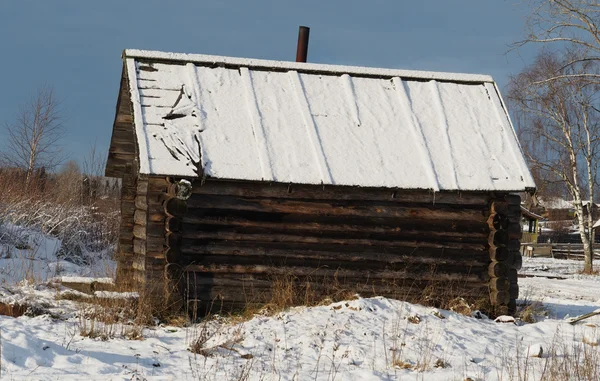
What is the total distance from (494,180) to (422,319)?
2.56 m

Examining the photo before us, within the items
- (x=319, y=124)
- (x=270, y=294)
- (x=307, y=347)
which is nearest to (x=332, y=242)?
(x=270, y=294)

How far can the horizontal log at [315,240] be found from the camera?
9.80m

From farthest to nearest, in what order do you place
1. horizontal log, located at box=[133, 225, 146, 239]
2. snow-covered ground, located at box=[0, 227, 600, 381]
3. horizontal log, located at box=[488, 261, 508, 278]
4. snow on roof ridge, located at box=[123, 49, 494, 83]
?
1. snow on roof ridge, located at box=[123, 49, 494, 83]
2. horizontal log, located at box=[488, 261, 508, 278]
3. horizontal log, located at box=[133, 225, 146, 239]
4. snow-covered ground, located at box=[0, 227, 600, 381]

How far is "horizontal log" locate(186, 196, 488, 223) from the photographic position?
386 inches

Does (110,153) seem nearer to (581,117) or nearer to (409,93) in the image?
(409,93)

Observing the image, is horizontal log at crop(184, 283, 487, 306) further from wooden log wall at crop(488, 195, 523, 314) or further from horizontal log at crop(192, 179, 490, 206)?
horizontal log at crop(192, 179, 490, 206)

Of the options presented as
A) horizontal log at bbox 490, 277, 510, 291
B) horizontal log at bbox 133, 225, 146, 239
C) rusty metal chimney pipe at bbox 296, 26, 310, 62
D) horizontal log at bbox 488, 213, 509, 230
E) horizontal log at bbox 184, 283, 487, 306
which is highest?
rusty metal chimney pipe at bbox 296, 26, 310, 62

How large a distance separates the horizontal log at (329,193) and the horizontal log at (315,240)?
0.53 metres

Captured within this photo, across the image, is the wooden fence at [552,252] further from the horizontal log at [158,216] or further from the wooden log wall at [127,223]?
the horizontal log at [158,216]

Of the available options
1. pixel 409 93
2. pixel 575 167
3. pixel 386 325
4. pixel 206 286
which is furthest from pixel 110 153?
pixel 575 167

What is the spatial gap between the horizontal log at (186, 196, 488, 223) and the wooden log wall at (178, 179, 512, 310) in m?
0.01

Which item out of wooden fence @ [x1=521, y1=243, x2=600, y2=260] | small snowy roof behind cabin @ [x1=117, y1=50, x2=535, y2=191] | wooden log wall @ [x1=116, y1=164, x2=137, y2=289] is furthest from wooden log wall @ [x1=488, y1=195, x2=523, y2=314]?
wooden fence @ [x1=521, y1=243, x2=600, y2=260]

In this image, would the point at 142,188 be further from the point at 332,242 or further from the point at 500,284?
the point at 500,284

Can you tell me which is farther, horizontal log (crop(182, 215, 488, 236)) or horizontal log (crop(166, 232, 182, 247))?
horizontal log (crop(182, 215, 488, 236))
